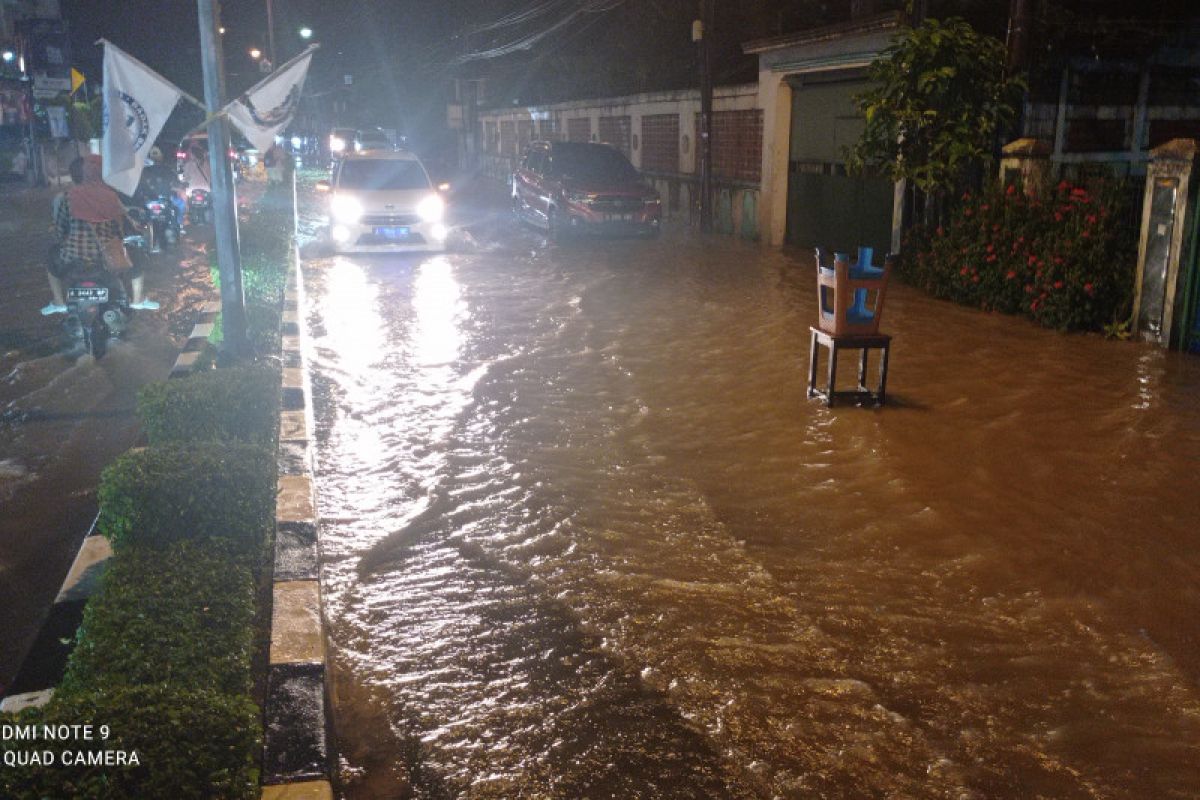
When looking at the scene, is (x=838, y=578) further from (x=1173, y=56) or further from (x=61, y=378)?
(x=1173, y=56)

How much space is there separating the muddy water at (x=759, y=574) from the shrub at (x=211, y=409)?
0.68 m

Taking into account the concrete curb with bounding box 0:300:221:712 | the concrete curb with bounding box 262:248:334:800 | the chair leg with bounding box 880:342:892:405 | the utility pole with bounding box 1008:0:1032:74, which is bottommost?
the concrete curb with bounding box 0:300:221:712

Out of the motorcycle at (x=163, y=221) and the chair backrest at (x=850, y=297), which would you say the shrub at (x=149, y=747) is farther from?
the motorcycle at (x=163, y=221)

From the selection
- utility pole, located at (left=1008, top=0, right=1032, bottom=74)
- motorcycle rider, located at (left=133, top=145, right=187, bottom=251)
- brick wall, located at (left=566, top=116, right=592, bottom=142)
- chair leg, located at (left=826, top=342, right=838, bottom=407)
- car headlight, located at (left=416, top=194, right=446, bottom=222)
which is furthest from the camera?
brick wall, located at (left=566, top=116, right=592, bottom=142)

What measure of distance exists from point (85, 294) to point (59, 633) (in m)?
6.76

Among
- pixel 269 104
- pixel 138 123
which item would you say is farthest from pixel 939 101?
pixel 138 123

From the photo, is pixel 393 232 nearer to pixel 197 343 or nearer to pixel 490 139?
pixel 197 343

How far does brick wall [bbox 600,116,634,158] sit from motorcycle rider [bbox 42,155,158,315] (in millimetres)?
18283

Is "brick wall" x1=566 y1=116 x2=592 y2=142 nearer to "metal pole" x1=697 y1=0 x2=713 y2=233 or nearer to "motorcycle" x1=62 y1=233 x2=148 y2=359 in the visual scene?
"metal pole" x1=697 y1=0 x2=713 y2=233

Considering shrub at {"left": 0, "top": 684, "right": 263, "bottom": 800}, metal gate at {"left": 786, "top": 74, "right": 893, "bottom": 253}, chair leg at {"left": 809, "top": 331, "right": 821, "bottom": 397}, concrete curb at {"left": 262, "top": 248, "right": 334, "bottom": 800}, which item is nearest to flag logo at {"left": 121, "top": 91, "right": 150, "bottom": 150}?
concrete curb at {"left": 262, "top": 248, "right": 334, "bottom": 800}

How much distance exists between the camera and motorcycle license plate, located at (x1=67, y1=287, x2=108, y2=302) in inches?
428

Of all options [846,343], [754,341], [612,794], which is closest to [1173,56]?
[754,341]

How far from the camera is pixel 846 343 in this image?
852cm

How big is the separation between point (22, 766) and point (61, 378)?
26.9ft
